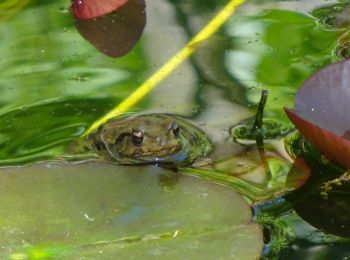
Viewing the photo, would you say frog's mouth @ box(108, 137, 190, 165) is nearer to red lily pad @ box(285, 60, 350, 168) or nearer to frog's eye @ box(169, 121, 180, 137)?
frog's eye @ box(169, 121, 180, 137)

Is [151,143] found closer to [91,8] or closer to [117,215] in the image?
[117,215]

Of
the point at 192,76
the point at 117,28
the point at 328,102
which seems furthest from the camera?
the point at 117,28

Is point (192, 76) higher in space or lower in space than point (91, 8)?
lower

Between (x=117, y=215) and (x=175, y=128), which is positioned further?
(x=175, y=128)

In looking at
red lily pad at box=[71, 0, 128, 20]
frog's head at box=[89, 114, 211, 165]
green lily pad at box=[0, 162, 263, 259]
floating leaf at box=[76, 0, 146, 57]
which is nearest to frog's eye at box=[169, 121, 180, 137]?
frog's head at box=[89, 114, 211, 165]

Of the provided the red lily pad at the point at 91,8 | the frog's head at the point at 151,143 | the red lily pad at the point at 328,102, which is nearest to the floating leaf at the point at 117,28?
the red lily pad at the point at 91,8

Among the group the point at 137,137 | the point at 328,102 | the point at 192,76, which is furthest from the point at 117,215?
the point at 192,76
